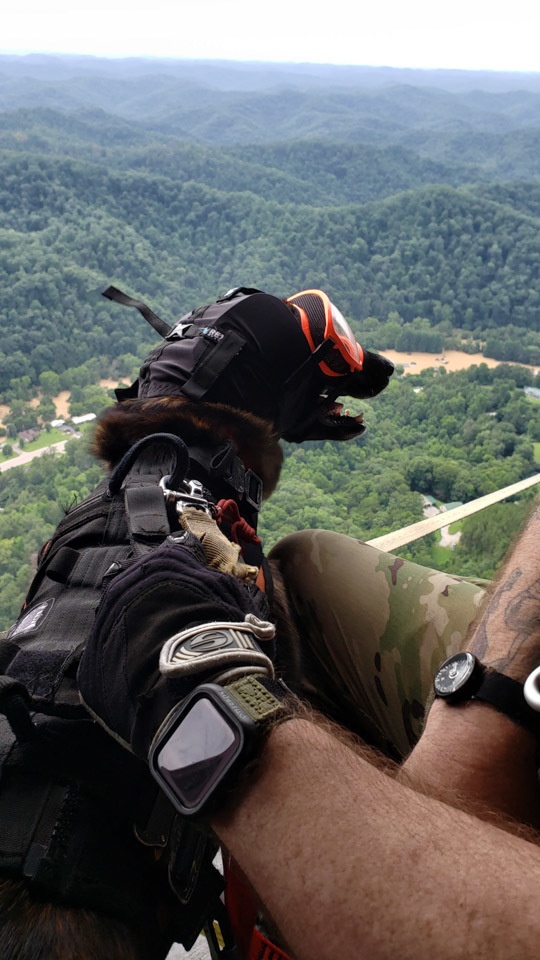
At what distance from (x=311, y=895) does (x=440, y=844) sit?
0.09 metres

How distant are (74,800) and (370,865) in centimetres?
38

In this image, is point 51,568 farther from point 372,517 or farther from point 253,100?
point 253,100

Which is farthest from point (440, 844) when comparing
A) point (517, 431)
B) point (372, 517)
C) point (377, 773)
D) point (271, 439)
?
point (517, 431)

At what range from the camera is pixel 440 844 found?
1.59ft

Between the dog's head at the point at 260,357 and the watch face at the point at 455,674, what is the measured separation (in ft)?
2.63

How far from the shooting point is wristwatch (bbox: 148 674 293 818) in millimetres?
534

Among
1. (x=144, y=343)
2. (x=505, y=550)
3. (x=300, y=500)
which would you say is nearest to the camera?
(x=505, y=550)

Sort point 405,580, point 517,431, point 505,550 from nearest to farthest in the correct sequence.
Result: point 505,550
point 405,580
point 517,431

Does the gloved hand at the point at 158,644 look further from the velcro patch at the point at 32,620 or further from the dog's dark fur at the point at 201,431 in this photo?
the dog's dark fur at the point at 201,431

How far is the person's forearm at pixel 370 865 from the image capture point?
17.2 inches

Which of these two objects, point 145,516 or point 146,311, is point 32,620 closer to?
point 145,516

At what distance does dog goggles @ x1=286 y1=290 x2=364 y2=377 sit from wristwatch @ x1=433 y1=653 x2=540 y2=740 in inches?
35.2

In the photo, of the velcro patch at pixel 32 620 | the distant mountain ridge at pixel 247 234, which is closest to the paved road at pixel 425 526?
the velcro patch at pixel 32 620

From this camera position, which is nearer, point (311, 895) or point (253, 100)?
point (311, 895)
